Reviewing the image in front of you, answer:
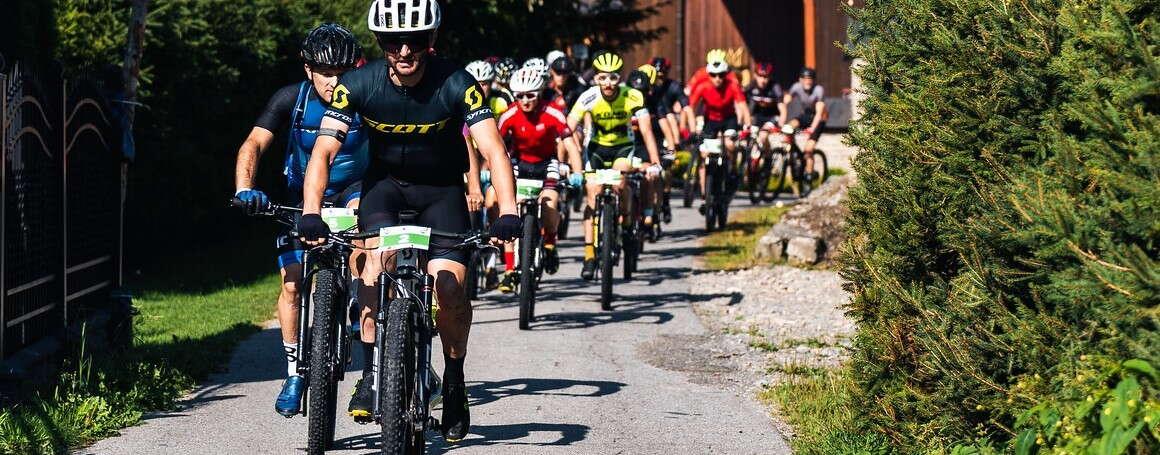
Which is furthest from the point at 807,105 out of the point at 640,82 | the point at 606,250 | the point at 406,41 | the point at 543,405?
the point at 406,41

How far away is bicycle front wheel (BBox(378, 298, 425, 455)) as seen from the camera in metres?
5.95

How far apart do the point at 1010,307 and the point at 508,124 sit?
7.89 m

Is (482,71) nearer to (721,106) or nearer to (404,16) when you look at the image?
(721,106)

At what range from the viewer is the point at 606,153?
14625 mm

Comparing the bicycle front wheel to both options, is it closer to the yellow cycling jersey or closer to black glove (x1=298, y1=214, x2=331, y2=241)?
black glove (x1=298, y1=214, x2=331, y2=241)

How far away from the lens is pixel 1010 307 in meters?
5.32

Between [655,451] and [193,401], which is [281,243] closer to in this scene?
[193,401]

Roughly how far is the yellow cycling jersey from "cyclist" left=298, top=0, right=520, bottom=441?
766 cm

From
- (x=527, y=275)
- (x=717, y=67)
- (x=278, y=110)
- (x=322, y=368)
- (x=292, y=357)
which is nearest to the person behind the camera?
(x=322, y=368)

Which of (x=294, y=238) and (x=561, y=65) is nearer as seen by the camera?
(x=294, y=238)

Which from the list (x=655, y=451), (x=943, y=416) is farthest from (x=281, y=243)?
(x=943, y=416)

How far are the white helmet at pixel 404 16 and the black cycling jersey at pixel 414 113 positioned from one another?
252 mm

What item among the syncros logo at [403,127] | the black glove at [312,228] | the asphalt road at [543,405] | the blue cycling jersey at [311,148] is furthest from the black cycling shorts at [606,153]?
the black glove at [312,228]

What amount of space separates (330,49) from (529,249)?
4.14m
